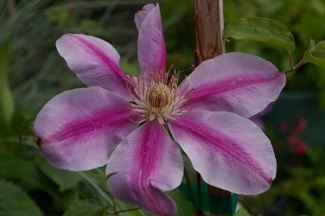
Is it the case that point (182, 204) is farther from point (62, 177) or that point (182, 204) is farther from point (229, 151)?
point (62, 177)

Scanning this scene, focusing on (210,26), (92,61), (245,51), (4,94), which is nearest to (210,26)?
(210,26)

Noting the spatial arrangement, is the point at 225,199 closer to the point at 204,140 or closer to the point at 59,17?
the point at 204,140

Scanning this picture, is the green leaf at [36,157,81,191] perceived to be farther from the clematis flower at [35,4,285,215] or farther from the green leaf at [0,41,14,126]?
the clematis flower at [35,4,285,215]

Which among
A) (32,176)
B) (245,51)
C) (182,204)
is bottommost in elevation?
(245,51)

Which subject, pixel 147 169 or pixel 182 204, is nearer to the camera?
pixel 147 169

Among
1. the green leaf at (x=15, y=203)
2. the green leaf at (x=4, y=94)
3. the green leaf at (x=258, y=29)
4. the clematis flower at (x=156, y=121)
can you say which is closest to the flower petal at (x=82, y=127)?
the clematis flower at (x=156, y=121)
